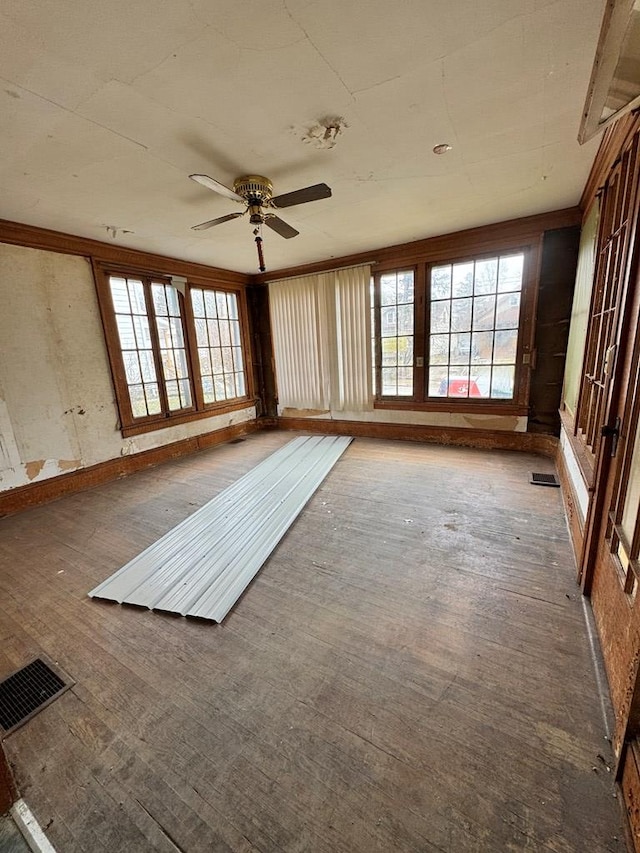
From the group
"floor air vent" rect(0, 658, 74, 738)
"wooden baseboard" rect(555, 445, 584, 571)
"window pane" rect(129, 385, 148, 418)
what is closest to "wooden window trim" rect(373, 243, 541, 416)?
"wooden baseboard" rect(555, 445, 584, 571)

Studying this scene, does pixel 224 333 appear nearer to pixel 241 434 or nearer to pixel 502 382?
pixel 241 434

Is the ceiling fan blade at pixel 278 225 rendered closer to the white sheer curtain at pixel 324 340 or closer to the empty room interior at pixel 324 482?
the empty room interior at pixel 324 482

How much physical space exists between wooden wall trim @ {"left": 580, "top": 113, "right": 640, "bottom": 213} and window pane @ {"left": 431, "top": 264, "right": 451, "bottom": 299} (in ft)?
4.96

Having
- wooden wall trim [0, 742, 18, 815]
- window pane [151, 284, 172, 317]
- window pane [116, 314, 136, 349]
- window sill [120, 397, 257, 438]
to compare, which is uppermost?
window pane [151, 284, 172, 317]

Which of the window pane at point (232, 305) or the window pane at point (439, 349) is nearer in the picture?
the window pane at point (439, 349)

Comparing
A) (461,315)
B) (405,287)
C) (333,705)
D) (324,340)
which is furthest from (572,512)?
(324,340)

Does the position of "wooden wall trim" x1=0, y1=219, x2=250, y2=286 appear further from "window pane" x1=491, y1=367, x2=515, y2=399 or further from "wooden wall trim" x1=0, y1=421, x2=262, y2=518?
"window pane" x1=491, y1=367, x2=515, y2=399

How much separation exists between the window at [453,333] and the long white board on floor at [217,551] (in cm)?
196

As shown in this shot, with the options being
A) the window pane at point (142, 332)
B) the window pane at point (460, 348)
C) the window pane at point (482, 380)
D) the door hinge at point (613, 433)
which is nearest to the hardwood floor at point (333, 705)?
the door hinge at point (613, 433)

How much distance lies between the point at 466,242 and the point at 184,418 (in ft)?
14.4

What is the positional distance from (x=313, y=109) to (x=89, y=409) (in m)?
3.61

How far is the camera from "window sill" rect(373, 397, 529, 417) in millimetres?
4227

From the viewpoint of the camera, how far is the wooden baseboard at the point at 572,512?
2164mm

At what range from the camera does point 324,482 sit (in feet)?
12.1
